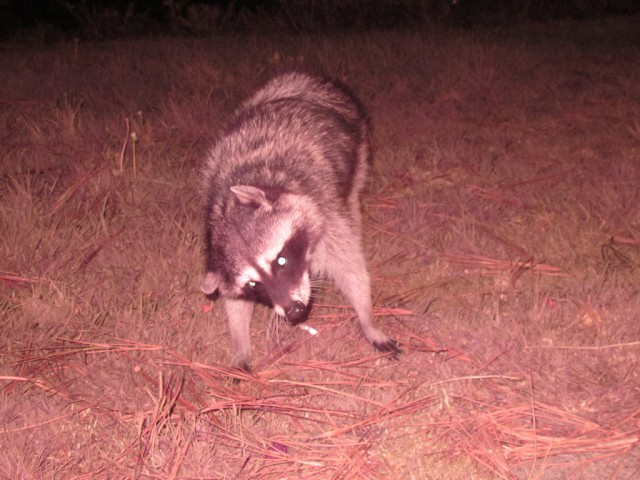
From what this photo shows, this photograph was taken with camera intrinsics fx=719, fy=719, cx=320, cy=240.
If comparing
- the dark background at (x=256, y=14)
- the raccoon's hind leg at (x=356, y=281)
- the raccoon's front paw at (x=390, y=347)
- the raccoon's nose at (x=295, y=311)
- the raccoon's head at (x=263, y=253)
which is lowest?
the dark background at (x=256, y=14)

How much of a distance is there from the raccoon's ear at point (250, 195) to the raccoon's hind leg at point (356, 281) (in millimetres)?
491

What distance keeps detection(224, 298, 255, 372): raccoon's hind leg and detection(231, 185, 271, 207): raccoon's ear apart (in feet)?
1.49

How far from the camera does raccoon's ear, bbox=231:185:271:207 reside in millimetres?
2881

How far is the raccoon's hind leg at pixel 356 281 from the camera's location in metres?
3.19

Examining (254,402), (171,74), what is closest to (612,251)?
(254,402)

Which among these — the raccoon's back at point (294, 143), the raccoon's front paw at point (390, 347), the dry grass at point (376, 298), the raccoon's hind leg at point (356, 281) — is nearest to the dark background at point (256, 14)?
the dry grass at point (376, 298)

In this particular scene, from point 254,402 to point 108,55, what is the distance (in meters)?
4.75

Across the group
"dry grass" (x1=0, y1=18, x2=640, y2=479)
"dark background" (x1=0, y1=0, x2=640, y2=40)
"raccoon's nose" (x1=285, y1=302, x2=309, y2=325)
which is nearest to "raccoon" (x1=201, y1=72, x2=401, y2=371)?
"raccoon's nose" (x1=285, y1=302, x2=309, y2=325)

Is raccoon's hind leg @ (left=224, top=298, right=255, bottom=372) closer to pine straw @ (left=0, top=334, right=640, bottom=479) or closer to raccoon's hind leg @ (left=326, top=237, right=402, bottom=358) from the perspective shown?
pine straw @ (left=0, top=334, right=640, bottom=479)

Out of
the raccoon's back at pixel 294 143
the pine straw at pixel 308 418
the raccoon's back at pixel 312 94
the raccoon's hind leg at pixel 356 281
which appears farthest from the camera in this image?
the raccoon's back at pixel 312 94

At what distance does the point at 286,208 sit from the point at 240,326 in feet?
1.79

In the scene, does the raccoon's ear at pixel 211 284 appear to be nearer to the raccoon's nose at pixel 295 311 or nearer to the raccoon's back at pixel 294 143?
the raccoon's nose at pixel 295 311

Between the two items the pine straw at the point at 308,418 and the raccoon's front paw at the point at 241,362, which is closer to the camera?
the pine straw at the point at 308,418

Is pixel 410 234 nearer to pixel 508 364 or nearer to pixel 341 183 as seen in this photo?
pixel 341 183
